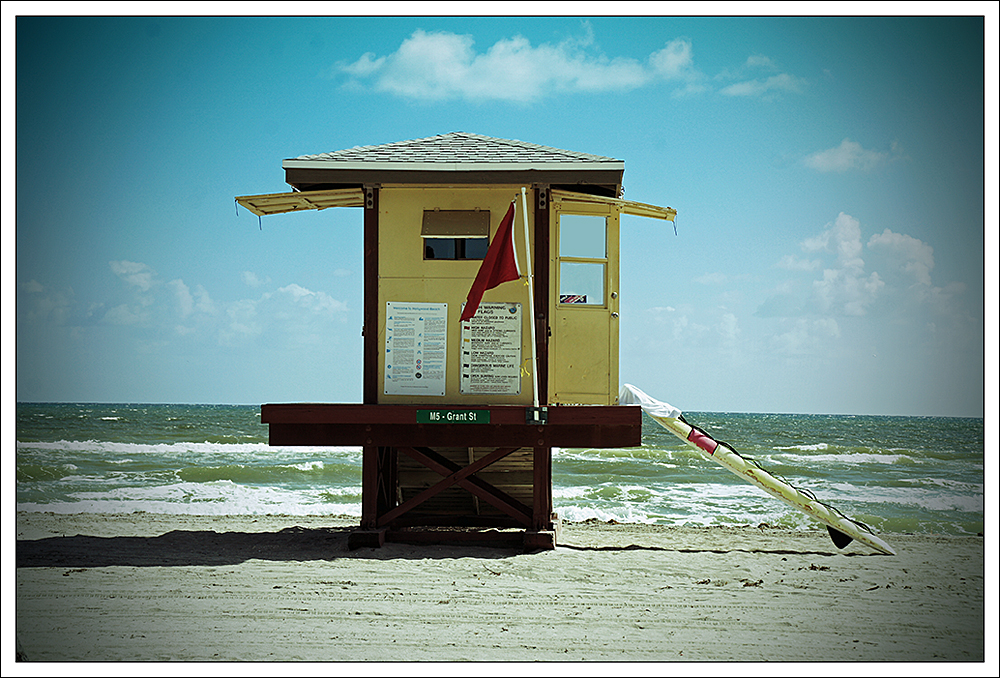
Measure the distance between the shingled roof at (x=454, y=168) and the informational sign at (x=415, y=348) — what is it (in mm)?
1619

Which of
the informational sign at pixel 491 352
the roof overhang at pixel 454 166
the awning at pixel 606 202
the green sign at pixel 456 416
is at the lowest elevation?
the green sign at pixel 456 416

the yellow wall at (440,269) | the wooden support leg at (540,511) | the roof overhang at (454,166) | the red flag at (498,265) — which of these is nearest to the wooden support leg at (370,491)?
the yellow wall at (440,269)

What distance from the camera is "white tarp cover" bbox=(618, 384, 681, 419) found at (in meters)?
10.9

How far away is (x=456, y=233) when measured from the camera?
35.3ft

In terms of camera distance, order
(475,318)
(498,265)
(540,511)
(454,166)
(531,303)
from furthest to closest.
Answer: (540,511)
(475,318)
(454,166)
(531,303)
(498,265)

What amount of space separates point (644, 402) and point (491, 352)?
2.05 m

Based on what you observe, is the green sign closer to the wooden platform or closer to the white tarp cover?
the wooden platform

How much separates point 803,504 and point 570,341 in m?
3.73

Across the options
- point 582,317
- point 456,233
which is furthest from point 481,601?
point 456,233

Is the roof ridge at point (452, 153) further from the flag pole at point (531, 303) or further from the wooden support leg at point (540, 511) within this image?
the wooden support leg at point (540, 511)

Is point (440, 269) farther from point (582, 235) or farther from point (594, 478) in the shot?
point (594, 478)

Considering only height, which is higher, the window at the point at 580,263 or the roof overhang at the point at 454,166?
the roof overhang at the point at 454,166

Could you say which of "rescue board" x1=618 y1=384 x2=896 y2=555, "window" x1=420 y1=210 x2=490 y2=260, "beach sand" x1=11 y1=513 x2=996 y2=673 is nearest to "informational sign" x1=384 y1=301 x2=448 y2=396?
"window" x1=420 y1=210 x2=490 y2=260

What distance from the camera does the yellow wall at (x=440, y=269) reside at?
10.9 meters
